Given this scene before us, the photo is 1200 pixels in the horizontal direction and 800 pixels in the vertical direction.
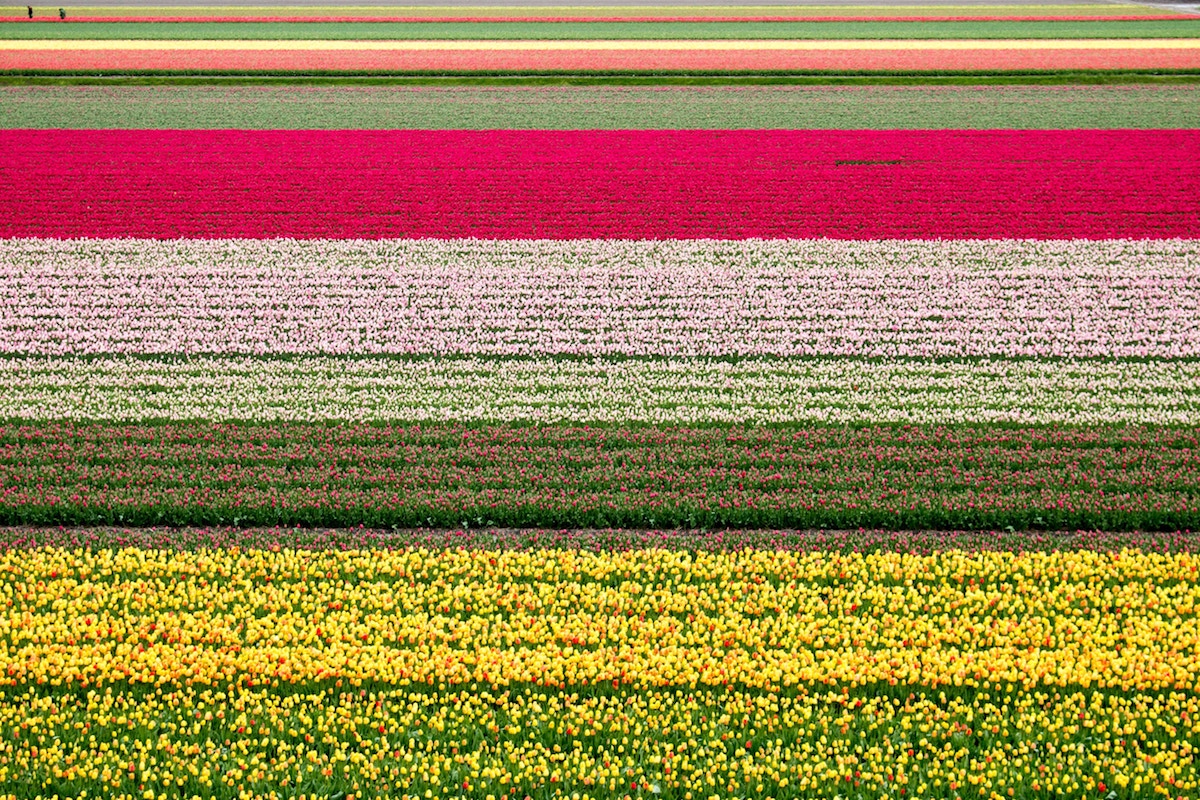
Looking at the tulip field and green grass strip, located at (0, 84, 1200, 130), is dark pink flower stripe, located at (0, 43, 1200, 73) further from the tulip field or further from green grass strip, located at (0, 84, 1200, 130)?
the tulip field

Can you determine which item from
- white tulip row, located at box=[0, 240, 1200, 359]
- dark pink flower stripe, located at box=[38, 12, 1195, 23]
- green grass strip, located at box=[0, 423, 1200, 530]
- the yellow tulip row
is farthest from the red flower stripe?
the yellow tulip row

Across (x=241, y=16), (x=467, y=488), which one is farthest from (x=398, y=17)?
(x=467, y=488)

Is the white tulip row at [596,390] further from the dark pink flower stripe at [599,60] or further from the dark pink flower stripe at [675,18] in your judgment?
the dark pink flower stripe at [675,18]

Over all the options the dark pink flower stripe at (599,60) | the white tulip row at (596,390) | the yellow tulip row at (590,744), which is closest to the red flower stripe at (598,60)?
the dark pink flower stripe at (599,60)

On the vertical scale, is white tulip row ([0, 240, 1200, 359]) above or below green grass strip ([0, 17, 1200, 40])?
below

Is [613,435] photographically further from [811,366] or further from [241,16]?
[241,16]

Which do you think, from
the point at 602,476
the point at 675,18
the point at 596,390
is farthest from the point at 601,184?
the point at 675,18
